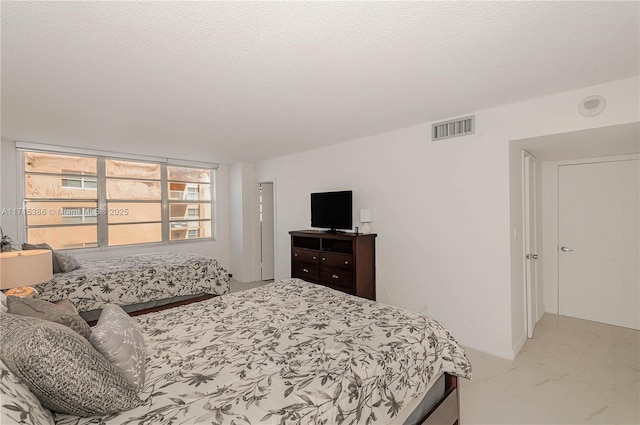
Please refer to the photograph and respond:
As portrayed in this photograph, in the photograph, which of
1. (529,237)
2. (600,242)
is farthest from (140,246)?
(600,242)

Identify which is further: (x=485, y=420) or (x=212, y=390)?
(x=485, y=420)

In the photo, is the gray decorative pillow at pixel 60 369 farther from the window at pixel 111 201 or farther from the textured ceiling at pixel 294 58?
the window at pixel 111 201

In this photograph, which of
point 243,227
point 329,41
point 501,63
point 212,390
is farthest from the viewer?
point 243,227

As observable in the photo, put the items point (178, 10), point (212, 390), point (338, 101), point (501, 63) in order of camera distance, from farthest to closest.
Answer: point (338, 101) < point (501, 63) < point (178, 10) < point (212, 390)

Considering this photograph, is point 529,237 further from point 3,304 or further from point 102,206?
point 102,206

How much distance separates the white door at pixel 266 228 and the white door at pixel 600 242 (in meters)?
4.73

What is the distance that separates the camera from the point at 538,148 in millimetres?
3207

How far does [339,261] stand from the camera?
3895 mm

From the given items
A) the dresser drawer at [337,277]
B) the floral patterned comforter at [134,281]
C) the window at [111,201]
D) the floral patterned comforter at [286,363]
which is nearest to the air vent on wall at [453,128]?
the dresser drawer at [337,277]

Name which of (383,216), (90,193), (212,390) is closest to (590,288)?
(383,216)

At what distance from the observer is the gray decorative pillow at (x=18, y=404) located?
789 mm

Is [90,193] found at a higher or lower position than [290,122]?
lower

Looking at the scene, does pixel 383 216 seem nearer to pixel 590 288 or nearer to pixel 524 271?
pixel 524 271

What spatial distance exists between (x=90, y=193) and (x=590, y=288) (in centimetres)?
721
